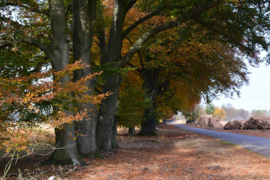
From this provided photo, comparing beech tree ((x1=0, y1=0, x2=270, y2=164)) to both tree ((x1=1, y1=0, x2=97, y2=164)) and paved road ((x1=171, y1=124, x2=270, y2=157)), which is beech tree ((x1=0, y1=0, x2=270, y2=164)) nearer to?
tree ((x1=1, y1=0, x2=97, y2=164))

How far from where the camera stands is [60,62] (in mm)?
8555

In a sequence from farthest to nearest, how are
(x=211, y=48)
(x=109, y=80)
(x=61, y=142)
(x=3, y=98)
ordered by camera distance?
(x=211, y=48) < (x=109, y=80) < (x=61, y=142) < (x=3, y=98)

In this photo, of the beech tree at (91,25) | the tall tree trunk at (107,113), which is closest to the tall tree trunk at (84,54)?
the beech tree at (91,25)

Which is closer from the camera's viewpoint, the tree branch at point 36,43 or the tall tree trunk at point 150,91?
the tree branch at point 36,43

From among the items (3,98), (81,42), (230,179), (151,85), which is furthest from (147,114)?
(3,98)

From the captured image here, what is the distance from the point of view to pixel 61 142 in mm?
8281

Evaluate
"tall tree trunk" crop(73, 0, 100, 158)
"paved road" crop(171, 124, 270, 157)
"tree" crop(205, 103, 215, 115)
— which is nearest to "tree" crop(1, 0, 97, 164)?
"tall tree trunk" crop(73, 0, 100, 158)

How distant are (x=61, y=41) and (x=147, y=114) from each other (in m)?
14.6

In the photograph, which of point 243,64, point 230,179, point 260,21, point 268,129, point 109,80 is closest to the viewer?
point 230,179

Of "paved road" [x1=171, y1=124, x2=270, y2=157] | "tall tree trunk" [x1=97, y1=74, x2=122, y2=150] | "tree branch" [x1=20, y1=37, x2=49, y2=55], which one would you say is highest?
"tree branch" [x1=20, y1=37, x2=49, y2=55]

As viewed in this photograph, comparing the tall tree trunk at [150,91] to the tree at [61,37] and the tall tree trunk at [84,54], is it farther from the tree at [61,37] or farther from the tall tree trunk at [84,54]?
the tree at [61,37]

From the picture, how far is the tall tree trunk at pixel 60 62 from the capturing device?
27.1 feet

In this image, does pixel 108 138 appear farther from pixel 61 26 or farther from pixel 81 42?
pixel 61 26

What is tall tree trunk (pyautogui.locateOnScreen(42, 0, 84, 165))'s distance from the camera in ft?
27.1
